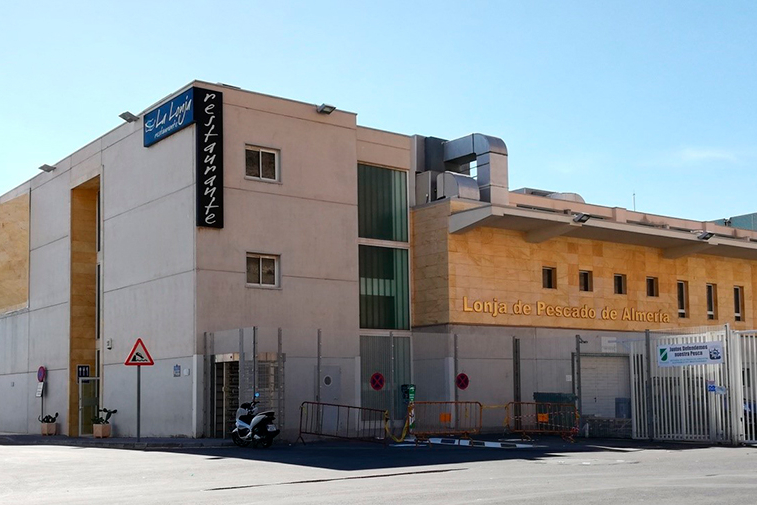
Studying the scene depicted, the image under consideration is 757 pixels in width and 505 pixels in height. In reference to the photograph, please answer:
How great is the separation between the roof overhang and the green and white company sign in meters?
8.57

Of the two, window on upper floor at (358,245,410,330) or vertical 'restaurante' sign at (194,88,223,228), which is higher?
vertical 'restaurante' sign at (194,88,223,228)

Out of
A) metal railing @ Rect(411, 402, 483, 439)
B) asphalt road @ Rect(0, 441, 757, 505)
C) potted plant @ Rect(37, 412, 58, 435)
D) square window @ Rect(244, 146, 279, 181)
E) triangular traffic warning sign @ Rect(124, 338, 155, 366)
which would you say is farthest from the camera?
potted plant @ Rect(37, 412, 58, 435)

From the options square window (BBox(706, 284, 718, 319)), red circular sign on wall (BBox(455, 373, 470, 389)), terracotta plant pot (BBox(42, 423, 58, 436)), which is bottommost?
terracotta plant pot (BBox(42, 423, 58, 436))

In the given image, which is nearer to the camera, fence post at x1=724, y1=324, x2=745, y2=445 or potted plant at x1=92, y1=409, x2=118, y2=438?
fence post at x1=724, y1=324, x2=745, y2=445

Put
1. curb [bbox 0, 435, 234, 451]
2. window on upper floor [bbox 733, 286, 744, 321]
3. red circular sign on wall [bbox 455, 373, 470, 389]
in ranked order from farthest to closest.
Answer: window on upper floor [bbox 733, 286, 744, 321], red circular sign on wall [bbox 455, 373, 470, 389], curb [bbox 0, 435, 234, 451]

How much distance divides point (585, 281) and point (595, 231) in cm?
210

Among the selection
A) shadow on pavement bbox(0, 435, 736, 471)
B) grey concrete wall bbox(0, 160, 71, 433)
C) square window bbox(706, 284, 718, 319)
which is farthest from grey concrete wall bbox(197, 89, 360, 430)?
square window bbox(706, 284, 718, 319)

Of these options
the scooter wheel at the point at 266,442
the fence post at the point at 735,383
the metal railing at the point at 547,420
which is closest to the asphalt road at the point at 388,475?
the scooter wheel at the point at 266,442

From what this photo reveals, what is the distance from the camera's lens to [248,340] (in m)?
28.8

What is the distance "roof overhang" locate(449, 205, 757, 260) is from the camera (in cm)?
3544

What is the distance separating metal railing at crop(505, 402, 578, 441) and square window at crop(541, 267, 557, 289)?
5502mm

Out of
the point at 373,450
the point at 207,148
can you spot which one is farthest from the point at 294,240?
the point at 373,450

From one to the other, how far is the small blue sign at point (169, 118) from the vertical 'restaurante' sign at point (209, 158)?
0.36 m

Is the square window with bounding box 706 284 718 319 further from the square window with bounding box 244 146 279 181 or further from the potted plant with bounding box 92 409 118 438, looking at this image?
the potted plant with bounding box 92 409 118 438
